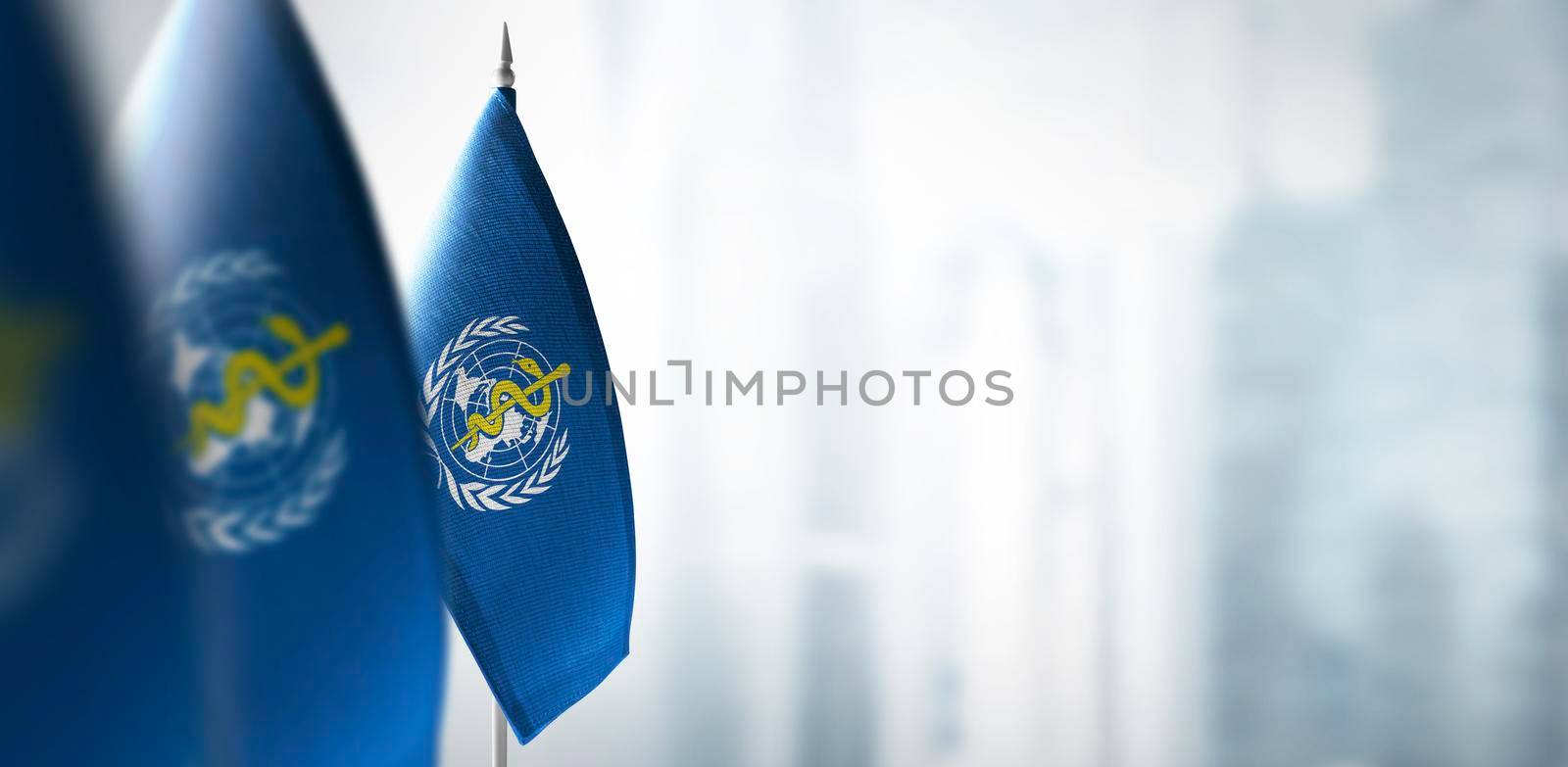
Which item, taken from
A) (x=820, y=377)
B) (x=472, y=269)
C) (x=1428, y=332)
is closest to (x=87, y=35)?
(x=472, y=269)

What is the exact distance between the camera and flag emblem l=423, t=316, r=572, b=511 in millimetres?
773

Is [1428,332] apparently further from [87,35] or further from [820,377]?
[87,35]

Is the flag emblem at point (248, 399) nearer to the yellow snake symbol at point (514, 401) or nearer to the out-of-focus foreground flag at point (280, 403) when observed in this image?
the out-of-focus foreground flag at point (280, 403)

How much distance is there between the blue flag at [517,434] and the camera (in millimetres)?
757

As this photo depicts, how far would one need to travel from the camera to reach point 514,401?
0.80 meters

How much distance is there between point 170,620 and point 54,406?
54 mm

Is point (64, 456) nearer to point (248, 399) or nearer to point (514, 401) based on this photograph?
point (248, 399)

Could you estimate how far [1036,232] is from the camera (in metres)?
1.93

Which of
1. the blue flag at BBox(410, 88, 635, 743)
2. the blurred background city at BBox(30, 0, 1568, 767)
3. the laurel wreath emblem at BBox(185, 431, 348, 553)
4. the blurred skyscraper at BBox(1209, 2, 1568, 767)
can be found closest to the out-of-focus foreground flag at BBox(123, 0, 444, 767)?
the laurel wreath emblem at BBox(185, 431, 348, 553)

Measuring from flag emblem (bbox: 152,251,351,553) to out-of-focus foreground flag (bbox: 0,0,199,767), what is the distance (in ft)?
0.06

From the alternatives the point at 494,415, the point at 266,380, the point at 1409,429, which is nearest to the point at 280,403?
the point at 266,380

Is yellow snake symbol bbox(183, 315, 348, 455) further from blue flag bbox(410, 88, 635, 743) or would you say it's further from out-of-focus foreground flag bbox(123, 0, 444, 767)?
blue flag bbox(410, 88, 635, 743)

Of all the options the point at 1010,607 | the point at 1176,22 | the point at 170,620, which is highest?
the point at 1176,22

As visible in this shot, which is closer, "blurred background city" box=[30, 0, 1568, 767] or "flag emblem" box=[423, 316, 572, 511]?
"flag emblem" box=[423, 316, 572, 511]
